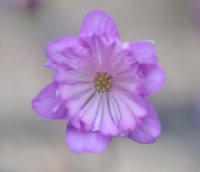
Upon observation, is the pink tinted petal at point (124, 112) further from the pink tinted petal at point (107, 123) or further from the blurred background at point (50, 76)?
the blurred background at point (50, 76)

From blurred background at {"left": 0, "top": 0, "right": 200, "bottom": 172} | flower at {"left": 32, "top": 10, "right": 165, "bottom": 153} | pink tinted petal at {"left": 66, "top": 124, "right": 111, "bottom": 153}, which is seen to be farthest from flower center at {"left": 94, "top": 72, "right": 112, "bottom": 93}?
blurred background at {"left": 0, "top": 0, "right": 200, "bottom": 172}

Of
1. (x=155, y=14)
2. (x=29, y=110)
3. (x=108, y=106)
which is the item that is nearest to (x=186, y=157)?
(x=29, y=110)

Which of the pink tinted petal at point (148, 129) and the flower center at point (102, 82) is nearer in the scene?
the pink tinted petal at point (148, 129)

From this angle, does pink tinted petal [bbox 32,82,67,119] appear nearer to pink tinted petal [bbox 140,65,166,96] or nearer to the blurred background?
pink tinted petal [bbox 140,65,166,96]

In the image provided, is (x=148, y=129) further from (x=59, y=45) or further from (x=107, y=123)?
(x=59, y=45)

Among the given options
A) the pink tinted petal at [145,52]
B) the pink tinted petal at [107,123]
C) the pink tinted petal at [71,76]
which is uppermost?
the pink tinted petal at [145,52]

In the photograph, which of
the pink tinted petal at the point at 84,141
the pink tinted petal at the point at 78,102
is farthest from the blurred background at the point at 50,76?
the pink tinted petal at the point at 84,141
